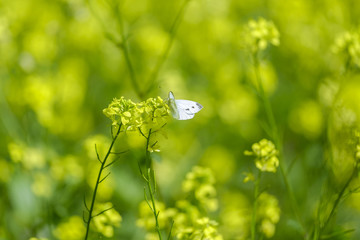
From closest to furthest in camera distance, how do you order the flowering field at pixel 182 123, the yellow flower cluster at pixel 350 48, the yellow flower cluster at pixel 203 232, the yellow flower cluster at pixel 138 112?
the yellow flower cluster at pixel 138 112 → the yellow flower cluster at pixel 203 232 → the flowering field at pixel 182 123 → the yellow flower cluster at pixel 350 48

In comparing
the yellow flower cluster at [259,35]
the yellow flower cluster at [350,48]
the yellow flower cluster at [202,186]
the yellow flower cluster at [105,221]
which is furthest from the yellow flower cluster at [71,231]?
the yellow flower cluster at [350,48]

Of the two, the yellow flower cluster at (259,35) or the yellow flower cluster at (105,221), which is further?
the yellow flower cluster at (259,35)

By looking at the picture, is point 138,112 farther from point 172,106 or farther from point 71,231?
point 71,231

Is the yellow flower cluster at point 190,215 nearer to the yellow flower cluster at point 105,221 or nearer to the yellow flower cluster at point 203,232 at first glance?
the yellow flower cluster at point 203,232

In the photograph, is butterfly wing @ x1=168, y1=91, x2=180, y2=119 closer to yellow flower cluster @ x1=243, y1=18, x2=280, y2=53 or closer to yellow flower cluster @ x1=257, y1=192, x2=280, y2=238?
yellow flower cluster @ x1=257, y1=192, x2=280, y2=238

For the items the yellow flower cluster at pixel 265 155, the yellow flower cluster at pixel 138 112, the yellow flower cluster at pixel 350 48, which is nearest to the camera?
the yellow flower cluster at pixel 138 112

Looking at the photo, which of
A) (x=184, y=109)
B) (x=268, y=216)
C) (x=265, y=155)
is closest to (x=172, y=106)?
(x=184, y=109)
